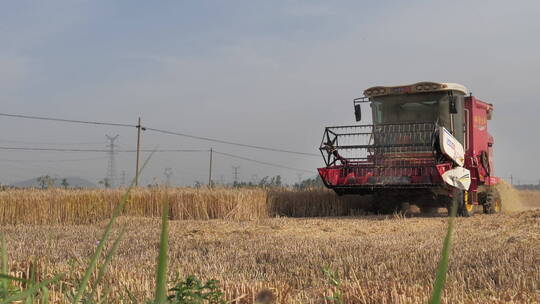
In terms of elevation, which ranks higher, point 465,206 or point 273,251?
point 465,206

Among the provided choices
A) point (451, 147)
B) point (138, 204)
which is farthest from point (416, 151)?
point (138, 204)

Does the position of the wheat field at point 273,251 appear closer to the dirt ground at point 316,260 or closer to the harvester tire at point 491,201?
the dirt ground at point 316,260

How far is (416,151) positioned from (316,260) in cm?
730

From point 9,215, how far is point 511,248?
32.4 ft

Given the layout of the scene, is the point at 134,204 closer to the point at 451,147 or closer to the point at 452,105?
the point at 451,147

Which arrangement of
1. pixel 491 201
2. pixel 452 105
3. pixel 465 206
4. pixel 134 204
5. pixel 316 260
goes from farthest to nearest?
pixel 491 201, pixel 134 204, pixel 465 206, pixel 452 105, pixel 316 260

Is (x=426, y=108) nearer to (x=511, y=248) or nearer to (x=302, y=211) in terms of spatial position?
(x=302, y=211)

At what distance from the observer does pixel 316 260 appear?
17.4 feet

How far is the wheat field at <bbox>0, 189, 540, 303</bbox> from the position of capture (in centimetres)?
349

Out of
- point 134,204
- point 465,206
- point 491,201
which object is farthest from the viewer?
point 491,201

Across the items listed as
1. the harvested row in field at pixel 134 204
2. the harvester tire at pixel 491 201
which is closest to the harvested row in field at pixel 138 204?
the harvested row in field at pixel 134 204

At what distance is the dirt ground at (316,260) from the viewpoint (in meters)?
3.41

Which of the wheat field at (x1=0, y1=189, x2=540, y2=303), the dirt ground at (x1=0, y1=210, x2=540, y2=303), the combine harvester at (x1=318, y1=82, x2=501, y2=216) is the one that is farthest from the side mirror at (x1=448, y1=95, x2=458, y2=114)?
the dirt ground at (x1=0, y1=210, x2=540, y2=303)

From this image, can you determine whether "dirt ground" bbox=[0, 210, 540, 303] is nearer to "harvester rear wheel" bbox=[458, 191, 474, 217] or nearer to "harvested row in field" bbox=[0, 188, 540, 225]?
"harvester rear wheel" bbox=[458, 191, 474, 217]
